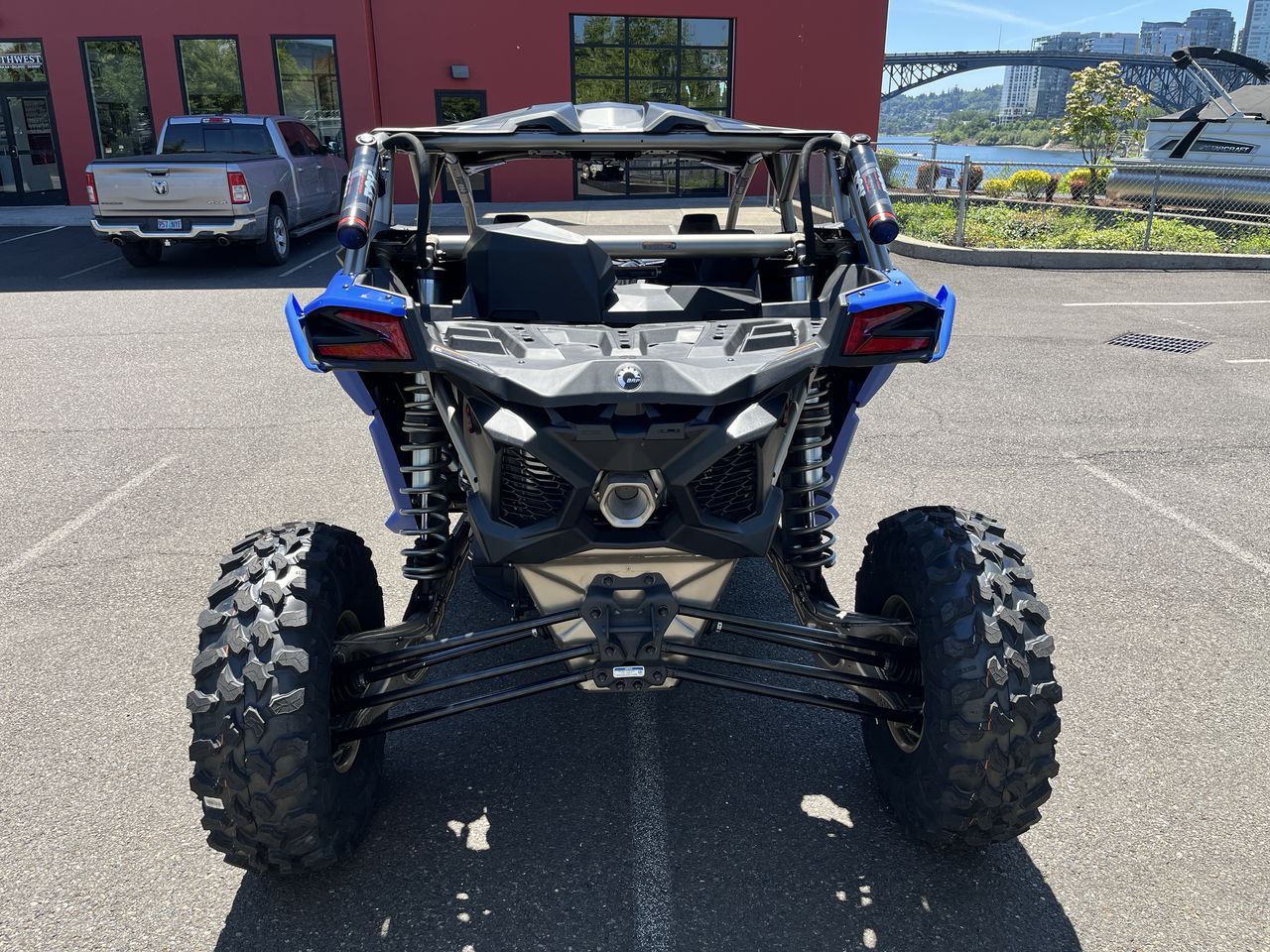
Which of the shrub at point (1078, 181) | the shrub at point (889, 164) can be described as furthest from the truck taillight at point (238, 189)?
Result: the shrub at point (1078, 181)

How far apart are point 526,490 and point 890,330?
106cm

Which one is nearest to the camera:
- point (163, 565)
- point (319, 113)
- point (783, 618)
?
point (783, 618)

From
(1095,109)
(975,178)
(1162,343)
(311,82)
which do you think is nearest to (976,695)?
(1162,343)

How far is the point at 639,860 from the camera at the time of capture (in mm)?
2883

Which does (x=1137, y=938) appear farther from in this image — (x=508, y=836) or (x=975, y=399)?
(x=975, y=399)

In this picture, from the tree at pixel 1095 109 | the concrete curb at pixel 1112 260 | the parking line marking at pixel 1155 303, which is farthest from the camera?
the tree at pixel 1095 109

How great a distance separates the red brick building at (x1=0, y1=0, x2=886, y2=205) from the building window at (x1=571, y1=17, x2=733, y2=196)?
0.03m

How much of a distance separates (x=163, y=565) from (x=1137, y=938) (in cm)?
424

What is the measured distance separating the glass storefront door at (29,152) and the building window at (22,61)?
271 millimetres

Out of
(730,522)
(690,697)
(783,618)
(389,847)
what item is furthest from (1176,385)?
(389,847)

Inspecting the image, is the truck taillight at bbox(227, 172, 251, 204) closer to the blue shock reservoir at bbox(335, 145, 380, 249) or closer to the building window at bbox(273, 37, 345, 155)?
the building window at bbox(273, 37, 345, 155)

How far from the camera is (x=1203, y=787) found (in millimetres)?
3201

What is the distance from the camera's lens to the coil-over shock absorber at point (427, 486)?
2.95 meters

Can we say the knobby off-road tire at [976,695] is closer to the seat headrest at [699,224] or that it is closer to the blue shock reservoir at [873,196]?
the blue shock reservoir at [873,196]
